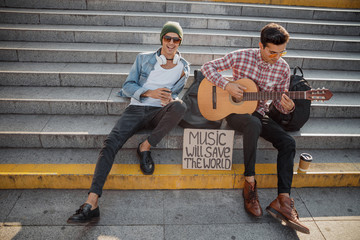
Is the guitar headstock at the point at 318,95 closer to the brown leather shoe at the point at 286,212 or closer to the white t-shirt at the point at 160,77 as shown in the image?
the brown leather shoe at the point at 286,212

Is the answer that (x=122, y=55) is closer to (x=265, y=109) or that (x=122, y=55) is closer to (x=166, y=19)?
(x=166, y=19)

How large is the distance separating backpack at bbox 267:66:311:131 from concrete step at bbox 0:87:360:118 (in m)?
0.88

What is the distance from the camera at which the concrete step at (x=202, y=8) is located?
5.55 meters

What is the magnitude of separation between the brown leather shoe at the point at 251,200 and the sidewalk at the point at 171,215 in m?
0.09

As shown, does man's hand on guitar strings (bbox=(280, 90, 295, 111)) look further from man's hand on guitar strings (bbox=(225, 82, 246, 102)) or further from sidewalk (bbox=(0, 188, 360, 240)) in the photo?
sidewalk (bbox=(0, 188, 360, 240))

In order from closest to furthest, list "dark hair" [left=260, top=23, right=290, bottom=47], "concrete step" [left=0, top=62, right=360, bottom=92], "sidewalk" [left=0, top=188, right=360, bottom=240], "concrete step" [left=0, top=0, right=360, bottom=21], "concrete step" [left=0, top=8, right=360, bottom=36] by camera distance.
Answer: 1. "sidewalk" [left=0, top=188, right=360, bottom=240]
2. "dark hair" [left=260, top=23, right=290, bottom=47]
3. "concrete step" [left=0, top=62, right=360, bottom=92]
4. "concrete step" [left=0, top=8, right=360, bottom=36]
5. "concrete step" [left=0, top=0, right=360, bottom=21]

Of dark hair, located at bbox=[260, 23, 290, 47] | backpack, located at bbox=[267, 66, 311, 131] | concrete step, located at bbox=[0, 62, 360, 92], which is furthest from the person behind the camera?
concrete step, located at bbox=[0, 62, 360, 92]

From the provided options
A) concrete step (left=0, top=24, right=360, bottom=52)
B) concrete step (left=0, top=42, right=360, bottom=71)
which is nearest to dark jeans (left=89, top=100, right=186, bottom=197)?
concrete step (left=0, top=42, right=360, bottom=71)

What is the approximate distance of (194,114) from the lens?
3.41 metres

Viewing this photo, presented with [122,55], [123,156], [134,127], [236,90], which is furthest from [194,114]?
[122,55]

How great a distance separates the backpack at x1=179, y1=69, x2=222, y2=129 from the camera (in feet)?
10.9

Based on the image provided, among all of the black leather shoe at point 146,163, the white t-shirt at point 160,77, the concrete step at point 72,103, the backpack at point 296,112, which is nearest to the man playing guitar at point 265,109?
the backpack at point 296,112

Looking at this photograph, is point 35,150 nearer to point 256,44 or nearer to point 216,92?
point 216,92

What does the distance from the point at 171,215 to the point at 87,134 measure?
1.51 meters
